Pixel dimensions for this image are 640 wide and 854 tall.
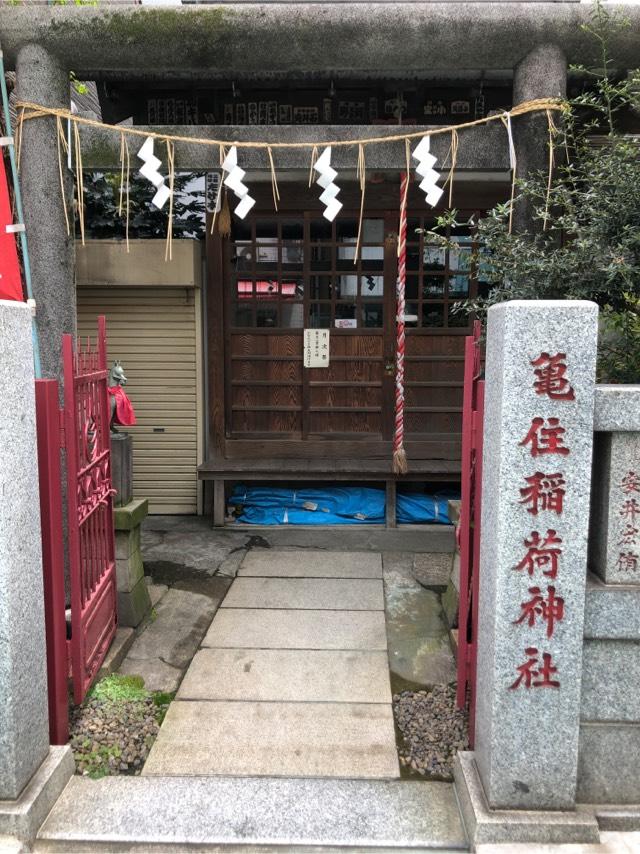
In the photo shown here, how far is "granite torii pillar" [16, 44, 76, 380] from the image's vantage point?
5.15 metres

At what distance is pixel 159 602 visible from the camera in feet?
19.6

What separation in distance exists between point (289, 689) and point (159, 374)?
5.00 meters

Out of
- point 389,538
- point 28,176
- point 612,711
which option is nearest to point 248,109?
point 28,176

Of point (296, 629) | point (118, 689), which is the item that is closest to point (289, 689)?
point (296, 629)

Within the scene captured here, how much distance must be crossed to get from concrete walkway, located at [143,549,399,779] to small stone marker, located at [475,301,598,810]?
92 cm

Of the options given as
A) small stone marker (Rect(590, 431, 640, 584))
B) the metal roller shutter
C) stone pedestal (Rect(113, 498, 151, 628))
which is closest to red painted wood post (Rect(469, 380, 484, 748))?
small stone marker (Rect(590, 431, 640, 584))

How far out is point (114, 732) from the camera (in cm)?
399

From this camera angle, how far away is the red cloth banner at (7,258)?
15.3 feet

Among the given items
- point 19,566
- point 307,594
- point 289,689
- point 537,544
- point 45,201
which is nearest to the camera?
point 537,544

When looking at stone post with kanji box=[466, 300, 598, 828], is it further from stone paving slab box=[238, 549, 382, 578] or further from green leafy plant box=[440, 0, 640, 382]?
stone paving slab box=[238, 549, 382, 578]

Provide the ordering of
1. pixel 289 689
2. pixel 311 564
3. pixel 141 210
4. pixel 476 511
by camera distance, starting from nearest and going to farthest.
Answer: pixel 476 511
pixel 289 689
pixel 311 564
pixel 141 210

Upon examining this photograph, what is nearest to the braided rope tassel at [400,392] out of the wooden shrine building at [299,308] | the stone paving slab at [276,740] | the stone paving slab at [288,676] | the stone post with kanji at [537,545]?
the wooden shrine building at [299,308]

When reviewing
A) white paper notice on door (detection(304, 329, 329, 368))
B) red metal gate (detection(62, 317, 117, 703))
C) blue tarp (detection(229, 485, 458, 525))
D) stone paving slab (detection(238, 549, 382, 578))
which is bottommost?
stone paving slab (detection(238, 549, 382, 578))

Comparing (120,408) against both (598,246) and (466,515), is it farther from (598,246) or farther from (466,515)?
(598,246)
